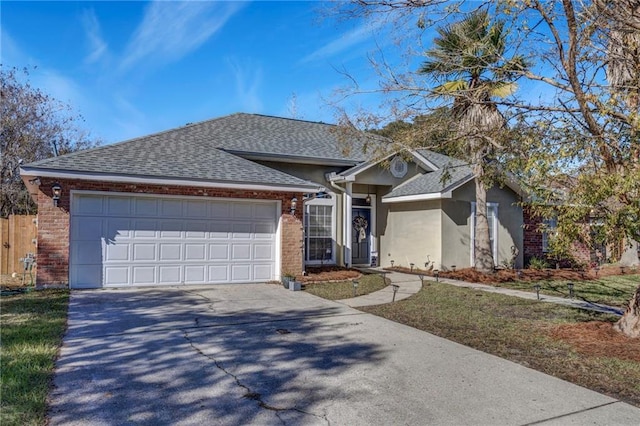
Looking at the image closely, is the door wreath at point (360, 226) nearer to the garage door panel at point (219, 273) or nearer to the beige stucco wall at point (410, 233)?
the beige stucco wall at point (410, 233)

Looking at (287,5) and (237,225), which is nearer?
(287,5)

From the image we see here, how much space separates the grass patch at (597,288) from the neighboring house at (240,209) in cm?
287

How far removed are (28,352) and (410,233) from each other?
12.8 metres

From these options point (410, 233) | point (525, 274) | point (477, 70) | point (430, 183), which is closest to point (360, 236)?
point (410, 233)

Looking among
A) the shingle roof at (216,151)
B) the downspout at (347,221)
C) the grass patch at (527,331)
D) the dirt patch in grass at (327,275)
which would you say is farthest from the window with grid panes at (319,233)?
the grass patch at (527,331)

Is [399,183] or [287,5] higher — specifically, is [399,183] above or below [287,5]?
below

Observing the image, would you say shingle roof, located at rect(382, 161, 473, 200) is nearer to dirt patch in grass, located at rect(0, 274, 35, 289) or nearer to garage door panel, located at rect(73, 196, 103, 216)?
garage door panel, located at rect(73, 196, 103, 216)

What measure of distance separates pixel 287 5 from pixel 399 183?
28.5 feet

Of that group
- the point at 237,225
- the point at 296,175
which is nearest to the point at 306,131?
the point at 296,175

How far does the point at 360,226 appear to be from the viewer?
17109 millimetres

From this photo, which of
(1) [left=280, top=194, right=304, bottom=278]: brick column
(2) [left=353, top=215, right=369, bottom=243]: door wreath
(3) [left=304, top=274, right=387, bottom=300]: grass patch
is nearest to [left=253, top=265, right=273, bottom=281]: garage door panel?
(1) [left=280, top=194, right=304, bottom=278]: brick column

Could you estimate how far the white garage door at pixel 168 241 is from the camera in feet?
35.7

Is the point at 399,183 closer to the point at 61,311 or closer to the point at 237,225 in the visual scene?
the point at 237,225

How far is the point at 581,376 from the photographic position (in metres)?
5.29
